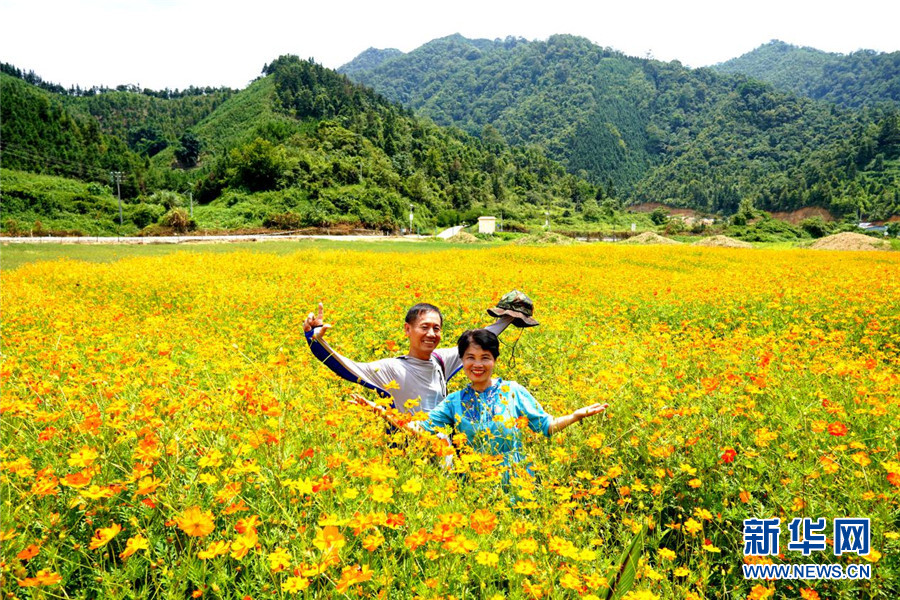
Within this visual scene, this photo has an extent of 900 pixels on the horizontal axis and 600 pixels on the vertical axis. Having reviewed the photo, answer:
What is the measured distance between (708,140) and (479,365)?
167659 millimetres

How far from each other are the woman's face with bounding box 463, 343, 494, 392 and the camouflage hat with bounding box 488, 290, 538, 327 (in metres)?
0.82

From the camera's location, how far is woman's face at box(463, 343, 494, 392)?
2930 mm

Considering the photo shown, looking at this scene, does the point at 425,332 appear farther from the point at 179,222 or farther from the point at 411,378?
the point at 179,222

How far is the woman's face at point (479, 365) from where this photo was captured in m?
2.93

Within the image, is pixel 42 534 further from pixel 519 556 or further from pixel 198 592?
pixel 519 556

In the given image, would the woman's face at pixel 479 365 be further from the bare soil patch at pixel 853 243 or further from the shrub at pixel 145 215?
the shrub at pixel 145 215

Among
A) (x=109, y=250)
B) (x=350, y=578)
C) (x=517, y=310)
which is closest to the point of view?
(x=350, y=578)

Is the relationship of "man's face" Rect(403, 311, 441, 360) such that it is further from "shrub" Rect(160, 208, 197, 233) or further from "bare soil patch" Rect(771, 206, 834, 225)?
"bare soil patch" Rect(771, 206, 834, 225)

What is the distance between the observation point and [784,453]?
2.51 metres

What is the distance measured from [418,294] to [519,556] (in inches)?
251

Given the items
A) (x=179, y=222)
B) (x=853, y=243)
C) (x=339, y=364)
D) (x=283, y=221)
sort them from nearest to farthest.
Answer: (x=339, y=364), (x=853, y=243), (x=179, y=222), (x=283, y=221)

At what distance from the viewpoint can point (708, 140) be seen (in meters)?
146

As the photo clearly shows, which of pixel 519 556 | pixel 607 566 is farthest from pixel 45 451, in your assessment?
pixel 607 566

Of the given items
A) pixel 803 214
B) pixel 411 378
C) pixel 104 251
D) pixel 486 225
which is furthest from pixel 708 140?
pixel 411 378
